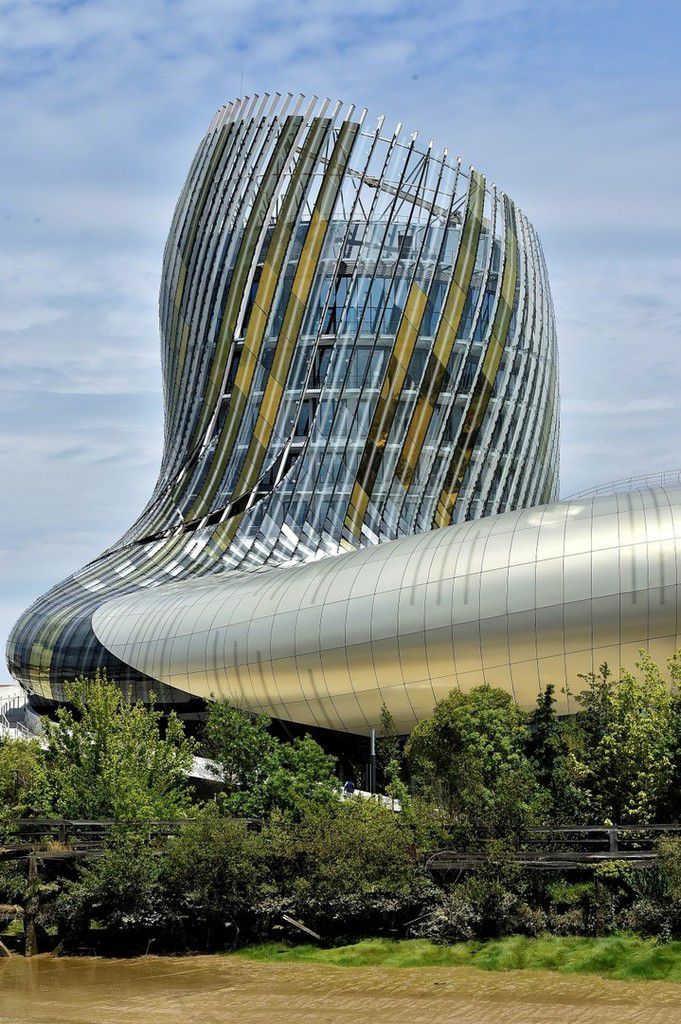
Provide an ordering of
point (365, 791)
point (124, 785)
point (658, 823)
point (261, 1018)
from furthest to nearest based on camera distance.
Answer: point (365, 791) < point (124, 785) < point (658, 823) < point (261, 1018)

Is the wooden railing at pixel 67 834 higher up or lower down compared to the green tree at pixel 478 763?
lower down

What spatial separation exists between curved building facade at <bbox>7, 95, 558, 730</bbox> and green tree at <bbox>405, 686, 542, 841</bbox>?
74.8 ft

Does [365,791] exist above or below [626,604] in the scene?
below

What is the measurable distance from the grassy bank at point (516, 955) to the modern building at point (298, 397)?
1846 cm

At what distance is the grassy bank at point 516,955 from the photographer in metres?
30.5

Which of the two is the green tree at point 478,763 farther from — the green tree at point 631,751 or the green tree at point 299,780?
the green tree at point 299,780

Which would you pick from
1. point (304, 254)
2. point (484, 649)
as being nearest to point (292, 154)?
point (304, 254)

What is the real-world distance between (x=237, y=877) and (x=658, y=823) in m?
9.36

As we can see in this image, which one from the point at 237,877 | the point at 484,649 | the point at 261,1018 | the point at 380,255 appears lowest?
the point at 261,1018

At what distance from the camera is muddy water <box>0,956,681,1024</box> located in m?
28.5

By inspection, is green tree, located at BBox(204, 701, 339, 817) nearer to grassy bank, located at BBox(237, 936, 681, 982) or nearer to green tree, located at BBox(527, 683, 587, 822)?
green tree, located at BBox(527, 683, 587, 822)

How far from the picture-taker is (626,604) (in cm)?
4409

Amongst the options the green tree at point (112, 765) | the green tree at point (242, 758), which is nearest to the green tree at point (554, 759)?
the green tree at point (242, 758)

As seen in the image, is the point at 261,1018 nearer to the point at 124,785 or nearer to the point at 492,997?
the point at 492,997
